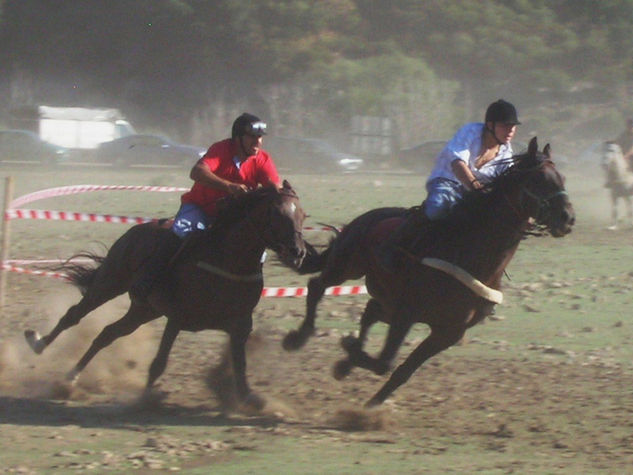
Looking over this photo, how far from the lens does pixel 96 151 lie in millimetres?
50156

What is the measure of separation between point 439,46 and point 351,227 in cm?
5318

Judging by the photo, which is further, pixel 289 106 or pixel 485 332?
pixel 289 106

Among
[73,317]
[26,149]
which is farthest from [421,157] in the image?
[73,317]

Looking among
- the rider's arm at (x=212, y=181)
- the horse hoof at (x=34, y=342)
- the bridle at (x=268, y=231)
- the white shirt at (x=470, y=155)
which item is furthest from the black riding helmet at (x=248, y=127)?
the horse hoof at (x=34, y=342)

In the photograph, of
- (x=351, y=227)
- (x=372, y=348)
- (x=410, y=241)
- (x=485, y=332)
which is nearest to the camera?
(x=410, y=241)

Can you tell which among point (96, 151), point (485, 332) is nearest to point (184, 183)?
point (96, 151)

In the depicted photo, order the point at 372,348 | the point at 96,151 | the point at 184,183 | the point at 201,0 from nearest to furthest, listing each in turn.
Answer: the point at 372,348, the point at 184,183, the point at 96,151, the point at 201,0

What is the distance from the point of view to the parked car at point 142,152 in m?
48.0

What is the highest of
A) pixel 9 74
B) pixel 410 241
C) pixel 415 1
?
pixel 415 1

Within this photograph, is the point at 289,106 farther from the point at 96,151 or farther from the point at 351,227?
the point at 351,227

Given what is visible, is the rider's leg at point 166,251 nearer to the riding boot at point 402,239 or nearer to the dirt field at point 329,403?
the dirt field at point 329,403

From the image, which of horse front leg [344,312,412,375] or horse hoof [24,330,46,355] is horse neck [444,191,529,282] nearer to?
horse front leg [344,312,412,375]

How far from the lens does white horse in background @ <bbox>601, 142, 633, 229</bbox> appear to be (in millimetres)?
23578

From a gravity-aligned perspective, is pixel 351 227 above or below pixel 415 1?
below
